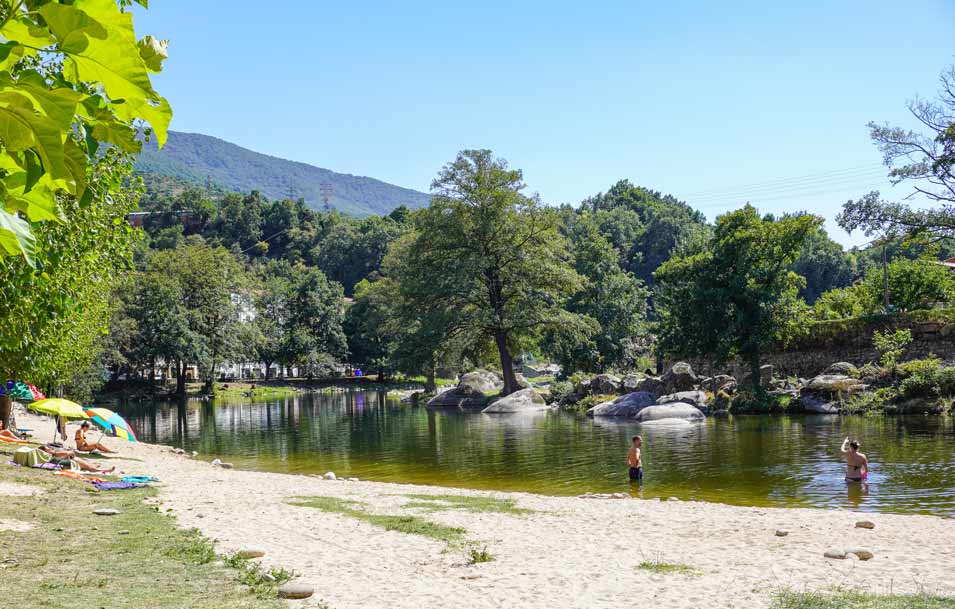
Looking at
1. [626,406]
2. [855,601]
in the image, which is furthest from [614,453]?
[855,601]

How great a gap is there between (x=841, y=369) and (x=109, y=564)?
40469 millimetres

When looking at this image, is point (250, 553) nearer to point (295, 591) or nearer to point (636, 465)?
point (295, 591)

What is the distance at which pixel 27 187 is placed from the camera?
2.47 meters

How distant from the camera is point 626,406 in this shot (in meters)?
41.0

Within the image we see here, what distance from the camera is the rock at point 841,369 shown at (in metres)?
40.1

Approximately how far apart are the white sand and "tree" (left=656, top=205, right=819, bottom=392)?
2799 cm

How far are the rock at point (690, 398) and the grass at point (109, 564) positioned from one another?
31404 millimetres

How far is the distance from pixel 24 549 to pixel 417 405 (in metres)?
49.3

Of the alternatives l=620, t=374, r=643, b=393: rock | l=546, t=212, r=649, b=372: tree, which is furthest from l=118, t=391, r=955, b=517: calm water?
l=546, t=212, r=649, b=372: tree

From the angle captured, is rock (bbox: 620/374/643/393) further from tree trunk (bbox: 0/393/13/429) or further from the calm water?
tree trunk (bbox: 0/393/13/429)

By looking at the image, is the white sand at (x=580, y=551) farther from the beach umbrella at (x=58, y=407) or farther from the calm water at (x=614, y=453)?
the beach umbrella at (x=58, y=407)

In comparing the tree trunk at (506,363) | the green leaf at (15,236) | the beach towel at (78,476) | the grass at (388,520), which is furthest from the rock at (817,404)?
the green leaf at (15,236)

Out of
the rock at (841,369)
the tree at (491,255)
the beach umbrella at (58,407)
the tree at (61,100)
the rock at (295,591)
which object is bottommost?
the rock at (295,591)

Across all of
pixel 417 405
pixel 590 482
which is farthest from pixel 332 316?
pixel 590 482
